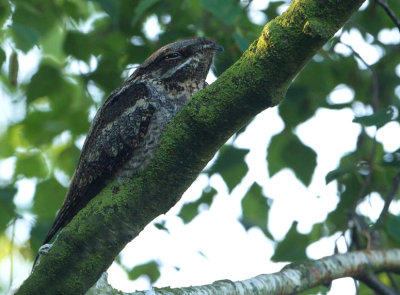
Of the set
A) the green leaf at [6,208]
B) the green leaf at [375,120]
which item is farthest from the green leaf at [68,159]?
the green leaf at [375,120]

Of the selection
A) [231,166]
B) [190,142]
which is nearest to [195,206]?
[231,166]

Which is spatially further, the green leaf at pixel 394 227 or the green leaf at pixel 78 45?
the green leaf at pixel 78 45

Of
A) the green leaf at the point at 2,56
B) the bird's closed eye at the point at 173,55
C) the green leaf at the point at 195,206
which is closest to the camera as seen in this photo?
the bird's closed eye at the point at 173,55

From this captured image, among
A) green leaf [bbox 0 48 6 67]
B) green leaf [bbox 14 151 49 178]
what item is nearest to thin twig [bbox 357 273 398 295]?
green leaf [bbox 0 48 6 67]

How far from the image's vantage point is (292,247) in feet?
10.5

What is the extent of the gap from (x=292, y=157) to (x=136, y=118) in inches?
47.6

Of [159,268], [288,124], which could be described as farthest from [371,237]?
[159,268]

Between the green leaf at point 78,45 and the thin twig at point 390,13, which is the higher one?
→ the green leaf at point 78,45

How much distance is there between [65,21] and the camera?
12.5ft

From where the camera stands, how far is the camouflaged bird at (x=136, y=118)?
2.29 metres

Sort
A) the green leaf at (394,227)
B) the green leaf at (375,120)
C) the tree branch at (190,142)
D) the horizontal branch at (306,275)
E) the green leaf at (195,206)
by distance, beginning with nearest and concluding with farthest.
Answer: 1. the tree branch at (190,142)
2. the horizontal branch at (306,275)
3. the green leaf at (375,120)
4. the green leaf at (394,227)
5. the green leaf at (195,206)

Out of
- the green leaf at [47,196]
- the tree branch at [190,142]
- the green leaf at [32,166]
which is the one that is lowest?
the tree branch at [190,142]

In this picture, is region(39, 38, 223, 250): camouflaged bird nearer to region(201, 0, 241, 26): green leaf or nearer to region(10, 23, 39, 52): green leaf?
region(201, 0, 241, 26): green leaf

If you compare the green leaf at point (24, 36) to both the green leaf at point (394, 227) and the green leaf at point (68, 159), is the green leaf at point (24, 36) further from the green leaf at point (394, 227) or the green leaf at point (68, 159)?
the green leaf at point (394, 227)
